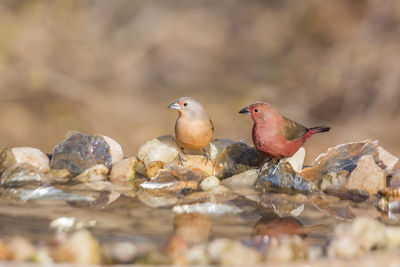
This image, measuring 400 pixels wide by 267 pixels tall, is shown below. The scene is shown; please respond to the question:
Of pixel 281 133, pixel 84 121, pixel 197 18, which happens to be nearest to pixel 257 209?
pixel 281 133

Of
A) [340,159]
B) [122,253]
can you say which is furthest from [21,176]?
Answer: [340,159]

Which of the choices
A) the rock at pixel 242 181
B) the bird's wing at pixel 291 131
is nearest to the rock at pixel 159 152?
the rock at pixel 242 181

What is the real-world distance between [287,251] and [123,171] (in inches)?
61.6

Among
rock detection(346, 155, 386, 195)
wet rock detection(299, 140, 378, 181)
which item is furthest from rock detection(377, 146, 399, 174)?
rock detection(346, 155, 386, 195)

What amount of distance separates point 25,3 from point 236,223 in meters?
6.91

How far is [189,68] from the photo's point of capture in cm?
845

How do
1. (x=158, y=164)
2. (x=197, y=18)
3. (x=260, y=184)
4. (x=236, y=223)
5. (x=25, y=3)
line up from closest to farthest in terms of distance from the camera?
(x=236, y=223)
(x=260, y=184)
(x=158, y=164)
(x=25, y=3)
(x=197, y=18)

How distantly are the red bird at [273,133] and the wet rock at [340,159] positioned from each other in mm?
172

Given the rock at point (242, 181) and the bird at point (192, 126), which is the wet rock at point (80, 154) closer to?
the bird at point (192, 126)

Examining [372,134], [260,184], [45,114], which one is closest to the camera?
[260,184]

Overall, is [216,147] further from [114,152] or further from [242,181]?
[114,152]

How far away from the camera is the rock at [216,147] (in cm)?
325

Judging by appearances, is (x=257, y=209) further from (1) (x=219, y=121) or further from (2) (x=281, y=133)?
(1) (x=219, y=121)

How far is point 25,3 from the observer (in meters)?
8.09
